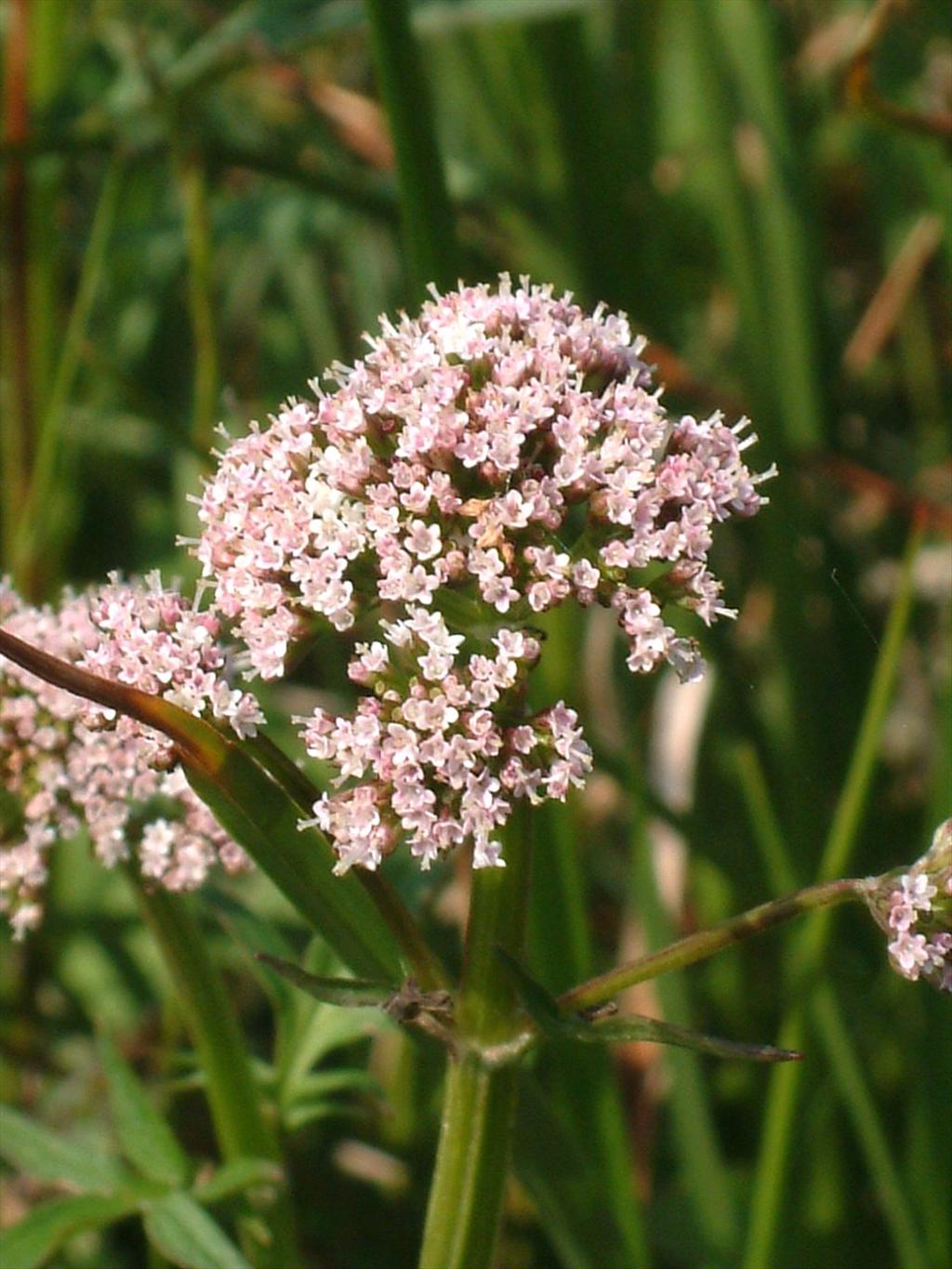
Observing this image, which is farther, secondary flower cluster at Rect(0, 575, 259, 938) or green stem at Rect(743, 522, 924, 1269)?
green stem at Rect(743, 522, 924, 1269)

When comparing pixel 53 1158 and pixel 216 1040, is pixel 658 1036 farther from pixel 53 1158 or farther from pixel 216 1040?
pixel 53 1158

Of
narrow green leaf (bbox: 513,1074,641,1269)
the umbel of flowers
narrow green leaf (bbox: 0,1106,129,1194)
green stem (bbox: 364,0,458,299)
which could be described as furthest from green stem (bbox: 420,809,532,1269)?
green stem (bbox: 364,0,458,299)

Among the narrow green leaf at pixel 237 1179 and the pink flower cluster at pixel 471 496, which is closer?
the pink flower cluster at pixel 471 496

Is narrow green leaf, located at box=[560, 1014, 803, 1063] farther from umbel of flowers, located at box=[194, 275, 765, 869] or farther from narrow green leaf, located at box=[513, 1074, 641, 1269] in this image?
narrow green leaf, located at box=[513, 1074, 641, 1269]

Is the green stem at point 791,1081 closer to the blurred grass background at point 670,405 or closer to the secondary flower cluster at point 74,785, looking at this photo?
the blurred grass background at point 670,405

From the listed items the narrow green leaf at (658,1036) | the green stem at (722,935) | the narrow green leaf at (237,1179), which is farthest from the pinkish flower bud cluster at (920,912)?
the narrow green leaf at (237,1179)

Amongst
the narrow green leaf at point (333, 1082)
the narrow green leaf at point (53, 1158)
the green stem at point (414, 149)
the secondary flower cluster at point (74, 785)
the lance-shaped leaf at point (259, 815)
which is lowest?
the narrow green leaf at point (53, 1158)

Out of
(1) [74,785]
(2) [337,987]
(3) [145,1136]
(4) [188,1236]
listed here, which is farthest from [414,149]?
(4) [188,1236]
